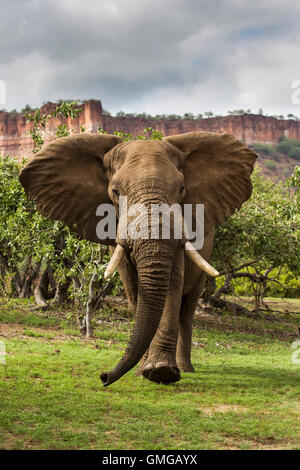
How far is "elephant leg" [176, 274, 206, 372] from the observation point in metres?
8.70

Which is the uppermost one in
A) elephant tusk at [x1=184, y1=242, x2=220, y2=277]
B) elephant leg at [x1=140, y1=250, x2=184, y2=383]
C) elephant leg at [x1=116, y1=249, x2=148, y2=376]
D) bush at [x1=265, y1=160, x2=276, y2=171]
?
bush at [x1=265, y1=160, x2=276, y2=171]

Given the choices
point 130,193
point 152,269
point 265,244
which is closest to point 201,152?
point 130,193

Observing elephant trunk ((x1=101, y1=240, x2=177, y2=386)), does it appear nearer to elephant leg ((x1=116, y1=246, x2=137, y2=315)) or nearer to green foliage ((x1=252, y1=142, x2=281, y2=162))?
elephant leg ((x1=116, y1=246, x2=137, y2=315))

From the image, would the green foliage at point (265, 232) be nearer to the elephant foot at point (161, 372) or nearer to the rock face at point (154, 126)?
the elephant foot at point (161, 372)

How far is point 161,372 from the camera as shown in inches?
274

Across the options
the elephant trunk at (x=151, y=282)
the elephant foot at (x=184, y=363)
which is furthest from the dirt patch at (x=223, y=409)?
the elephant foot at (x=184, y=363)

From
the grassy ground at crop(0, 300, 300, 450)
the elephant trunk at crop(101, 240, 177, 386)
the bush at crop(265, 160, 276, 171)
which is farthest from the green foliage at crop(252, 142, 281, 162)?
the elephant trunk at crop(101, 240, 177, 386)

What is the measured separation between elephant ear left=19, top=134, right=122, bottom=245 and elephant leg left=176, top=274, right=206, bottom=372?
2124mm

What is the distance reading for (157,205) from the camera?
20.6 ft

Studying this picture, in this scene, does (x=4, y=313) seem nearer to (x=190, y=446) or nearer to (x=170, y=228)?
(x=170, y=228)

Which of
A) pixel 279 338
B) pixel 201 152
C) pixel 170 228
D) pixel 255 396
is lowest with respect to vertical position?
pixel 279 338

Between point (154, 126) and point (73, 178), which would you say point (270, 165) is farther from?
point (73, 178)
